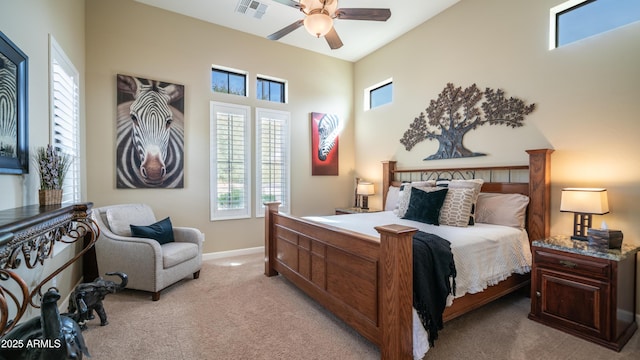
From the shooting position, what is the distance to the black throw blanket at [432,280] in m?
1.83

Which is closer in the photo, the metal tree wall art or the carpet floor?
the carpet floor

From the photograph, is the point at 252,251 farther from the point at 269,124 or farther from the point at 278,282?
the point at 269,124

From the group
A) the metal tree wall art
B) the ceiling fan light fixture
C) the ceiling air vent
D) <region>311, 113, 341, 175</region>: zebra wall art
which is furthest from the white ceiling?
the ceiling fan light fixture

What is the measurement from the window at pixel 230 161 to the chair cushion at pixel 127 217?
0.90 m

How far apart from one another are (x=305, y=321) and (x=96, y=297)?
1.70 m

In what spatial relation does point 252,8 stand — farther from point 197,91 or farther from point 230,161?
point 230,161

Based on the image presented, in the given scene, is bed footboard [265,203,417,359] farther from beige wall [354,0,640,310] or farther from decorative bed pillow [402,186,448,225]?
beige wall [354,0,640,310]

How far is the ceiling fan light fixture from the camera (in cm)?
244

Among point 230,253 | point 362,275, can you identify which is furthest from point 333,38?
point 230,253

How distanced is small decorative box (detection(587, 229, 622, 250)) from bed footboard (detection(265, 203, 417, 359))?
170 centimetres

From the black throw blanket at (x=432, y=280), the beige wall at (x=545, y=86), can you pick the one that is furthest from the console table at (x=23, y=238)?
the beige wall at (x=545, y=86)

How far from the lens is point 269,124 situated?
469cm

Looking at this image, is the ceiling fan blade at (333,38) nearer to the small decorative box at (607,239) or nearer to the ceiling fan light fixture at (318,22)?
the ceiling fan light fixture at (318,22)

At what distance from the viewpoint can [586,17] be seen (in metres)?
2.71
